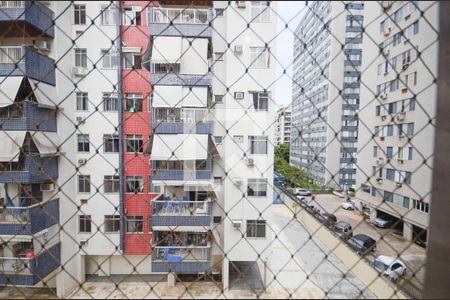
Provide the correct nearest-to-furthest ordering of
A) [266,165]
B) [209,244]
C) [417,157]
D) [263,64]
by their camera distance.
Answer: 1. [417,157]
2. [266,165]
3. [263,64]
4. [209,244]

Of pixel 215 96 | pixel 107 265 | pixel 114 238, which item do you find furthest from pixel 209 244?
pixel 215 96

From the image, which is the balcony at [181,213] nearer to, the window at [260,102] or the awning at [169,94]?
the awning at [169,94]

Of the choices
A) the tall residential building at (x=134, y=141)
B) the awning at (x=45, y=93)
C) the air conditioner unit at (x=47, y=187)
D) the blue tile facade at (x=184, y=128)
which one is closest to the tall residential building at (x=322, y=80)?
the tall residential building at (x=134, y=141)

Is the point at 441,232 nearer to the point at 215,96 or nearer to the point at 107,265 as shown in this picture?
the point at 215,96

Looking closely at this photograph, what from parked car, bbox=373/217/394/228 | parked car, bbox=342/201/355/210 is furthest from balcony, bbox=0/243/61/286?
parked car, bbox=373/217/394/228

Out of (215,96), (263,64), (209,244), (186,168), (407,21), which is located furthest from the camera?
(209,244)

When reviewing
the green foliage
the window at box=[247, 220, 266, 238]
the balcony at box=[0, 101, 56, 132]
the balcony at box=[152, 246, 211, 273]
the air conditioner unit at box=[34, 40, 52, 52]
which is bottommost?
the balcony at box=[152, 246, 211, 273]

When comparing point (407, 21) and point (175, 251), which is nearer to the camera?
point (407, 21)

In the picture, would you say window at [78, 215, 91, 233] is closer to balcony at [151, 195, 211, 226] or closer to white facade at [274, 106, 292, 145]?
balcony at [151, 195, 211, 226]
